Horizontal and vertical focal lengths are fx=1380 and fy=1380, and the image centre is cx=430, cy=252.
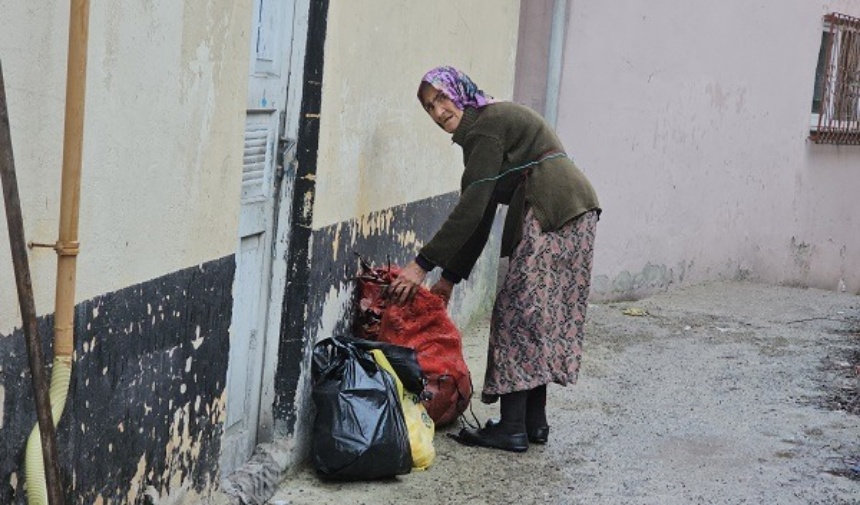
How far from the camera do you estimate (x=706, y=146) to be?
1126 centimetres

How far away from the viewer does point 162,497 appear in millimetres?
4254

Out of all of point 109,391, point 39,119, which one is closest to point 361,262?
point 109,391

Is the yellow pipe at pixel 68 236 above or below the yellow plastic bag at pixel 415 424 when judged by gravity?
above

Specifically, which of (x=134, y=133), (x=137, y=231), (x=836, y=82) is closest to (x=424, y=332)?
(x=137, y=231)

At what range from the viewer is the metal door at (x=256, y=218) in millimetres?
4957

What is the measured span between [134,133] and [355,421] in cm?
197

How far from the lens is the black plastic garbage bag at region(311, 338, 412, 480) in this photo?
5.30 m

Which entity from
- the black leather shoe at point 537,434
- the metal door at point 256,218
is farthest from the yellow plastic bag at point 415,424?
the black leather shoe at point 537,434

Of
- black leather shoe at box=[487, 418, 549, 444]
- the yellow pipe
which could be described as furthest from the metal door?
the yellow pipe

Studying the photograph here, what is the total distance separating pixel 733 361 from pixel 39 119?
6.29 m

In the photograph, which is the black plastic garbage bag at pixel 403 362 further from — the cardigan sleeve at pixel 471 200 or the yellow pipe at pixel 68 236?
the yellow pipe at pixel 68 236

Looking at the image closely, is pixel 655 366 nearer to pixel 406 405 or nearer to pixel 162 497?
pixel 406 405

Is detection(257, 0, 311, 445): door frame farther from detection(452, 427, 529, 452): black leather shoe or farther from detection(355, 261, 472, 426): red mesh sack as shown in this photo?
detection(452, 427, 529, 452): black leather shoe

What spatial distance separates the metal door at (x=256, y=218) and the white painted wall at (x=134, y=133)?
14.8 inches
